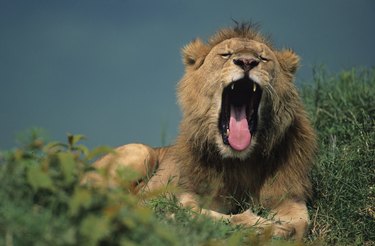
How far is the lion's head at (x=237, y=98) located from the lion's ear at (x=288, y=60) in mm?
12

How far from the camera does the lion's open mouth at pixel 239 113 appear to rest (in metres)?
5.76

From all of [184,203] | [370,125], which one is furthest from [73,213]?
[370,125]

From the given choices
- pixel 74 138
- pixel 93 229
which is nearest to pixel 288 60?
pixel 74 138

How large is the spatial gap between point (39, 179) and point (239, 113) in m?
3.14

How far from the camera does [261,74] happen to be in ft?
18.4

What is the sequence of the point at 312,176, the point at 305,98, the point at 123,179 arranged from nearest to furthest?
the point at 123,179
the point at 312,176
the point at 305,98

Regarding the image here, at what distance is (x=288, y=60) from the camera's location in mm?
6113

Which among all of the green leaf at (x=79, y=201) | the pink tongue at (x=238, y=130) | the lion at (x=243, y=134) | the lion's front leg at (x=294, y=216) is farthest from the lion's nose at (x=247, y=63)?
the green leaf at (x=79, y=201)

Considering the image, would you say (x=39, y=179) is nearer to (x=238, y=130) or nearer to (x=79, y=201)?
(x=79, y=201)

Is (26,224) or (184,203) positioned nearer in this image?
(26,224)

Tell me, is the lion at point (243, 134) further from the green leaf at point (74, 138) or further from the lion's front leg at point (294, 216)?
the green leaf at point (74, 138)

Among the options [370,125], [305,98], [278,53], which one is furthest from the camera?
[305,98]

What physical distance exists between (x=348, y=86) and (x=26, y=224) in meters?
6.65

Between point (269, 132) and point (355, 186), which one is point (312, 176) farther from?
point (269, 132)
